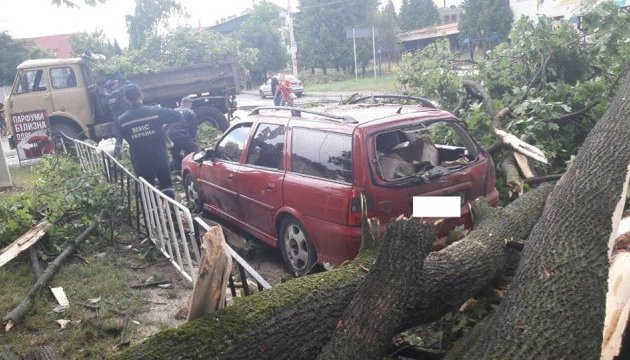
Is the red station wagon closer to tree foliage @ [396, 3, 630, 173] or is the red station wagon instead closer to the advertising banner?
tree foliage @ [396, 3, 630, 173]

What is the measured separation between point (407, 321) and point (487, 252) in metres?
0.98

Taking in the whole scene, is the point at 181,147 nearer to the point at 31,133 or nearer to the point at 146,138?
the point at 146,138

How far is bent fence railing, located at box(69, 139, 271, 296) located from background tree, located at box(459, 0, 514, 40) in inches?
1092

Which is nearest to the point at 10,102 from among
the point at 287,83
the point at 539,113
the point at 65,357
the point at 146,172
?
the point at 146,172

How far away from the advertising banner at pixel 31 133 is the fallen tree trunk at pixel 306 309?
1008 cm

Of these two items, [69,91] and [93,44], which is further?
[93,44]

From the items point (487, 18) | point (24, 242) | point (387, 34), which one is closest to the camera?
point (24, 242)

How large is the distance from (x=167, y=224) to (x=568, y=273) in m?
4.18

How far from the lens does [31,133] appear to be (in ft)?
37.5

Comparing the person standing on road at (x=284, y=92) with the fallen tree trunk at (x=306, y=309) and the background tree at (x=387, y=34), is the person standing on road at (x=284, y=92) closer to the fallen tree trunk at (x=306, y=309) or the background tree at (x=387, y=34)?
the fallen tree trunk at (x=306, y=309)

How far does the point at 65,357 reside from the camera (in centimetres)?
383

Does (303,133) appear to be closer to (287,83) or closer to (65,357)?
(65,357)

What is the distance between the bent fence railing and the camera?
14.9 feet

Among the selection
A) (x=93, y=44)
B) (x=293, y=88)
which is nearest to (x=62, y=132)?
(x=93, y=44)
